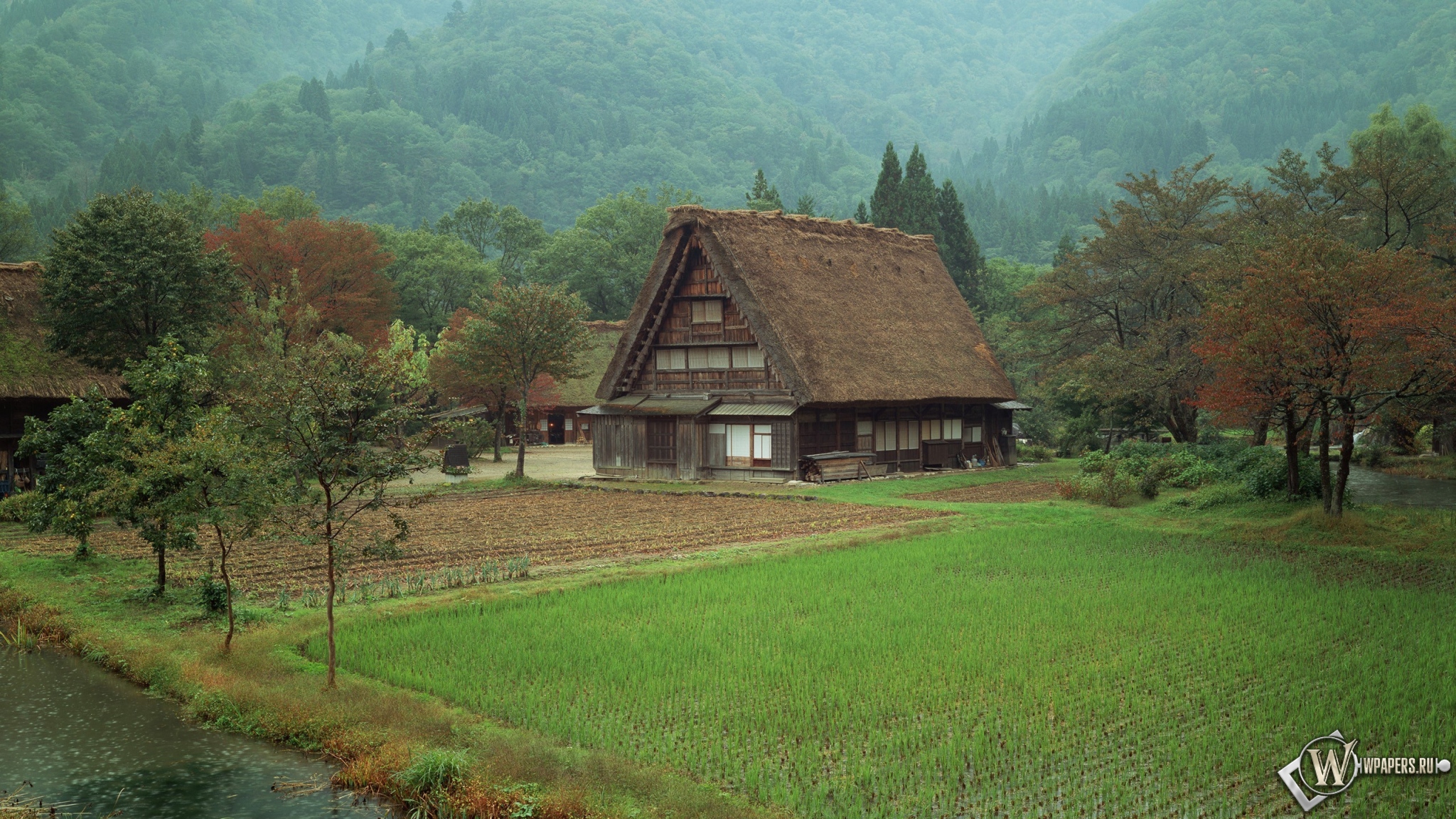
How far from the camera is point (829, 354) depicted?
112 feet

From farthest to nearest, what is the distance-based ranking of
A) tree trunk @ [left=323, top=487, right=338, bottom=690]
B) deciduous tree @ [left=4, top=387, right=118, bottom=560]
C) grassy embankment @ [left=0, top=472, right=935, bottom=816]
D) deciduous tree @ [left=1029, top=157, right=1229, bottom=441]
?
1. deciduous tree @ [left=1029, top=157, right=1229, bottom=441]
2. deciduous tree @ [left=4, top=387, right=118, bottom=560]
3. tree trunk @ [left=323, top=487, right=338, bottom=690]
4. grassy embankment @ [left=0, top=472, right=935, bottom=816]

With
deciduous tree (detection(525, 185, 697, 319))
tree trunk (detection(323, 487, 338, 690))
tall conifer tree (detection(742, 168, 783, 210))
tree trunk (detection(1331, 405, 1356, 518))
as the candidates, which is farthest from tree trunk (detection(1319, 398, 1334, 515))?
deciduous tree (detection(525, 185, 697, 319))

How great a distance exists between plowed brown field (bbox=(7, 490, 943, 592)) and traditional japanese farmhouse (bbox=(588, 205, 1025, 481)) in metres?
4.91

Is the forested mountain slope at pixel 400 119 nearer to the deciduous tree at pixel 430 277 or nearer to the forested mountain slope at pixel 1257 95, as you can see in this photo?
the forested mountain slope at pixel 1257 95

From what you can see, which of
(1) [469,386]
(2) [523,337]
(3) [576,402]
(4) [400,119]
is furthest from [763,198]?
(4) [400,119]

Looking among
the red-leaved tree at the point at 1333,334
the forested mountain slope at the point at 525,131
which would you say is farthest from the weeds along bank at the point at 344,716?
the forested mountain slope at the point at 525,131

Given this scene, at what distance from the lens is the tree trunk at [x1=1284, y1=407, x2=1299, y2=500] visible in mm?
20589

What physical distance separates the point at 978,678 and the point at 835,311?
26.6 metres

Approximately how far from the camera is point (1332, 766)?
7703 millimetres

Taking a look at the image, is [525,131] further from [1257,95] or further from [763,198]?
[1257,95]

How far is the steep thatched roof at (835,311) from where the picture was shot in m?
33.9

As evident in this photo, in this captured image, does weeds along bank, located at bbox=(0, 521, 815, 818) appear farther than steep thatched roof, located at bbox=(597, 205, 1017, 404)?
No

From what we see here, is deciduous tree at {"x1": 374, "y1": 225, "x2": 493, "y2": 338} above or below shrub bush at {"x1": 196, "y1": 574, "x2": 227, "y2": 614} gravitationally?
above

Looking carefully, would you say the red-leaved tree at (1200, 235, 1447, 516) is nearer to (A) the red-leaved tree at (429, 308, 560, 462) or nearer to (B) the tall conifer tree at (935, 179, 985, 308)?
(A) the red-leaved tree at (429, 308, 560, 462)
